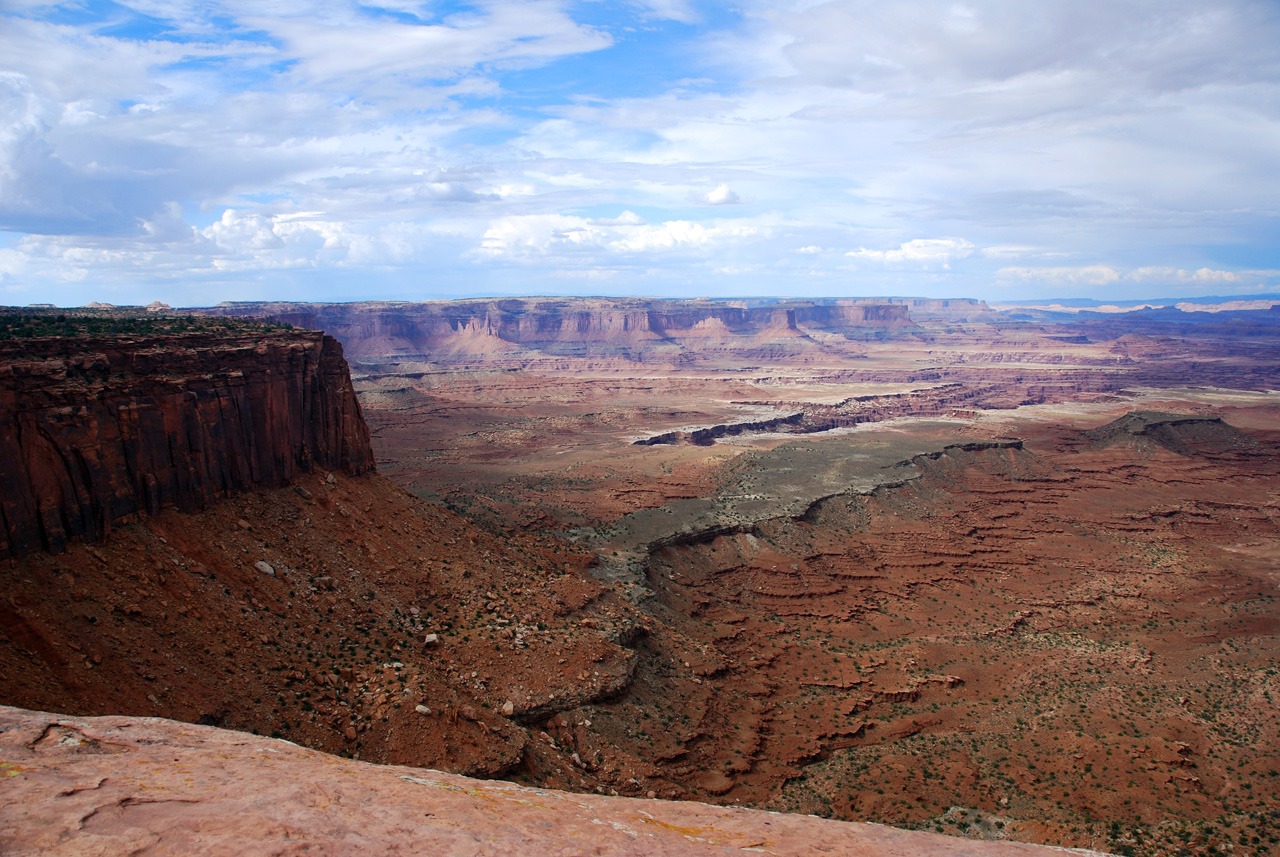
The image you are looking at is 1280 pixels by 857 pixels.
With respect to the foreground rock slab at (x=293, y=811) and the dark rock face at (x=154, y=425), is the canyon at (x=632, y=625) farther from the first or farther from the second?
the foreground rock slab at (x=293, y=811)

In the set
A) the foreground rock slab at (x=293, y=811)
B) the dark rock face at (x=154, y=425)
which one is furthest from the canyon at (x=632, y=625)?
the foreground rock slab at (x=293, y=811)

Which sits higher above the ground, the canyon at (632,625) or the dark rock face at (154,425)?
the dark rock face at (154,425)

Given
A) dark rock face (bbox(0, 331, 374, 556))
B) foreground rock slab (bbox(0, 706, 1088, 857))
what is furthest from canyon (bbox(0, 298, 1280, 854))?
foreground rock slab (bbox(0, 706, 1088, 857))

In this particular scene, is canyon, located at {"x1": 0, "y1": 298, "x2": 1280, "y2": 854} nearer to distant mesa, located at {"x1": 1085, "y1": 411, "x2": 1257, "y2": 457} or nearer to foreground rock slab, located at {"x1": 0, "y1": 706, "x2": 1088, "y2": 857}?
foreground rock slab, located at {"x1": 0, "y1": 706, "x2": 1088, "y2": 857}

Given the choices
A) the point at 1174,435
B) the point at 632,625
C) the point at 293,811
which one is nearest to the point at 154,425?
the point at 293,811

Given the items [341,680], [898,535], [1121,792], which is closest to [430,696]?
[341,680]

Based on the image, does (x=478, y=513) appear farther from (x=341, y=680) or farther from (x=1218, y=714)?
(x=1218, y=714)
